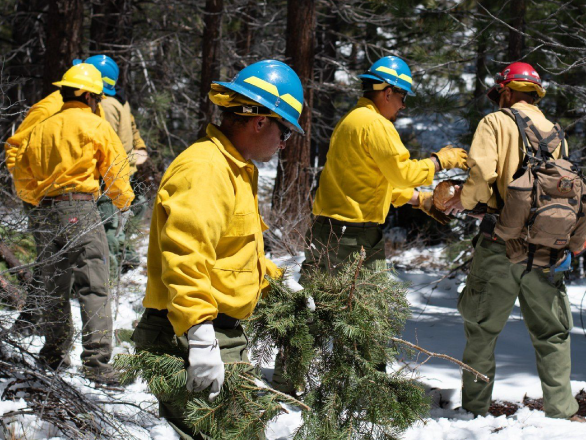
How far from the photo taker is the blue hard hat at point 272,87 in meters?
2.45

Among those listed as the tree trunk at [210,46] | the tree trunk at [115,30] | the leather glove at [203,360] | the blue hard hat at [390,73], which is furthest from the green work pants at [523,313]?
the tree trunk at [115,30]

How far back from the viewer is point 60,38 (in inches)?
306

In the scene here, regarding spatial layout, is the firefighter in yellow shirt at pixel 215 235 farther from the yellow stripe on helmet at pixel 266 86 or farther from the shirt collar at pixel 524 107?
the shirt collar at pixel 524 107

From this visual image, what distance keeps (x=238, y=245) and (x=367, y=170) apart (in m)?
1.97

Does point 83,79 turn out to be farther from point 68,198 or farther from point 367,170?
point 367,170

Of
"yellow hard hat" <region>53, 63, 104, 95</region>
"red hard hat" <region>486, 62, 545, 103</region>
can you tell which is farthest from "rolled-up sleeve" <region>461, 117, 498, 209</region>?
"yellow hard hat" <region>53, 63, 104, 95</region>

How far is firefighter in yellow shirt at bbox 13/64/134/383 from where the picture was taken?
4293mm

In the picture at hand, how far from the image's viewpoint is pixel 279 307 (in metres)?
2.77

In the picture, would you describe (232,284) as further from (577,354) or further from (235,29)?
(235,29)

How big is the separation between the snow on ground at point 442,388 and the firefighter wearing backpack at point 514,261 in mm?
308

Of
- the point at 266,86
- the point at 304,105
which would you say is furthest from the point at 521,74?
the point at 304,105

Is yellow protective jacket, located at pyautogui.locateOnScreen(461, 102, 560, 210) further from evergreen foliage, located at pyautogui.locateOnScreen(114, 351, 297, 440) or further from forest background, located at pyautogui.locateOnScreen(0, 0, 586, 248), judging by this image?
evergreen foliage, located at pyautogui.locateOnScreen(114, 351, 297, 440)

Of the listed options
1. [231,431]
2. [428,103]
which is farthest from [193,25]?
[231,431]

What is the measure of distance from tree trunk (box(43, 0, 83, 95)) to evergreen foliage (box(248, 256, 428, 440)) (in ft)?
20.0
